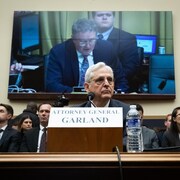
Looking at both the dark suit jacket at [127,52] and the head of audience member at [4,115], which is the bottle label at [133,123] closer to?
the head of audience member at [4,115]

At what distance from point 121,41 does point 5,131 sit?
134 inches

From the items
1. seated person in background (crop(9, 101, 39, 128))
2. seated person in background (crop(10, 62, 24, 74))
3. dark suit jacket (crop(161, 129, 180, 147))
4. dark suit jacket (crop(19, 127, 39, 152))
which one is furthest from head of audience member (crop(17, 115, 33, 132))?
seated person in background (crop(10, 62, 24, 74))

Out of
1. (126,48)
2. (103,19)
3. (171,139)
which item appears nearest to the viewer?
(171,139)

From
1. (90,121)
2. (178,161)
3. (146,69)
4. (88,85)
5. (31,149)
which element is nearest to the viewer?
(178,161)

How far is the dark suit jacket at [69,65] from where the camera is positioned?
633 centimetres

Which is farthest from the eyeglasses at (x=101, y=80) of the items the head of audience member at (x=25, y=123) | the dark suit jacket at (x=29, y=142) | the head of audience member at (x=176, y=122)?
the head of audience member at (x=25, y=123)

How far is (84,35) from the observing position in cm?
657

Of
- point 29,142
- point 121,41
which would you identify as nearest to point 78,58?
point 121,41

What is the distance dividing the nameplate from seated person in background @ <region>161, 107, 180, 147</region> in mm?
1759

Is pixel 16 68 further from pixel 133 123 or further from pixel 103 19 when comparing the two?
pixel 133 123
